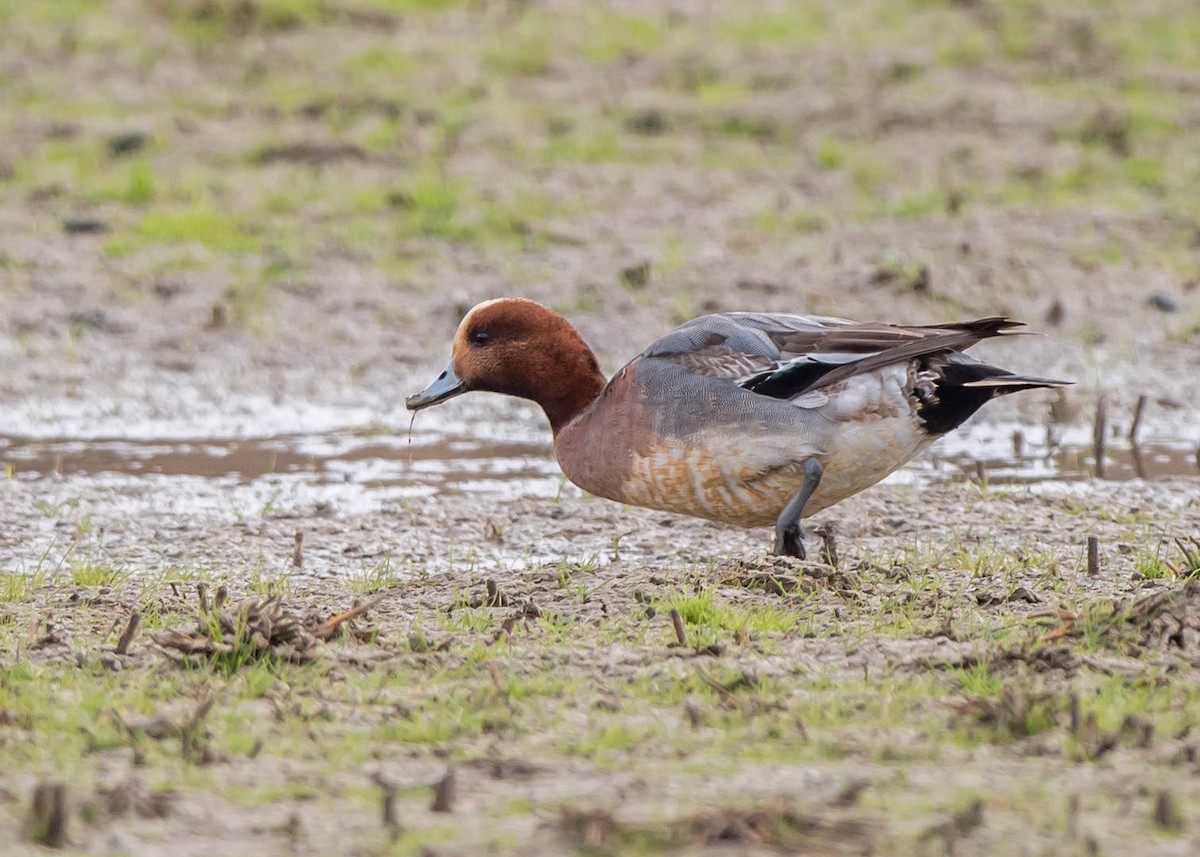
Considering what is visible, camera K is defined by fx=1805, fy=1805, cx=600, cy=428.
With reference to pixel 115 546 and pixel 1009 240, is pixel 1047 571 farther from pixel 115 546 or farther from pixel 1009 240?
pixel 1009 240

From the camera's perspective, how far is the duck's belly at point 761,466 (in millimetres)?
5484

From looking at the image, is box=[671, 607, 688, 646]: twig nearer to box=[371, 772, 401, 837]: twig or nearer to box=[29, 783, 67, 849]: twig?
box=[371, 772, 401, 837]: twig

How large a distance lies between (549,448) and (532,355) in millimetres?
1866

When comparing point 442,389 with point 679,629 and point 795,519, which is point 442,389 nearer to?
point 795,519

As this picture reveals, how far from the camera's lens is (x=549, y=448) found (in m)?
7.91

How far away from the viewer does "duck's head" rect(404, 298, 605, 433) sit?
607 centimetres

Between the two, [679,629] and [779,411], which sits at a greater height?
[779,411]

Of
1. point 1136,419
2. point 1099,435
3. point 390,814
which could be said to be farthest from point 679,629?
point 1136,419

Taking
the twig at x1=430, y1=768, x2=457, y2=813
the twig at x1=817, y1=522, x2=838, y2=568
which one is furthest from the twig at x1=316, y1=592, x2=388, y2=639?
the twig at x1=817, y1=522, x2=838, y2=568

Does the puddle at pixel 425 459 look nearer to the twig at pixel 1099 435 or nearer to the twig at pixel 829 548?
the twig at pixel 1099 435

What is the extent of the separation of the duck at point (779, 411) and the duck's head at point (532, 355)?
25cm

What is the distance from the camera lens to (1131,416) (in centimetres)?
822

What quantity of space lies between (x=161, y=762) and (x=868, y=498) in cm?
360

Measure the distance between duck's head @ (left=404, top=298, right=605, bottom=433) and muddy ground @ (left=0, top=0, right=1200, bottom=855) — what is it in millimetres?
559
